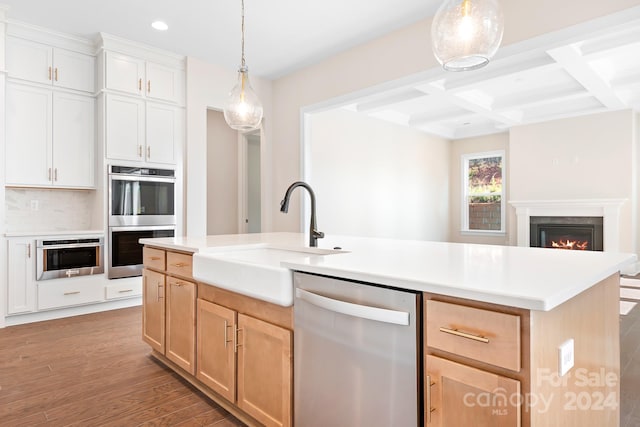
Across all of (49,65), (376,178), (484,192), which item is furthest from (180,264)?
(484,192)

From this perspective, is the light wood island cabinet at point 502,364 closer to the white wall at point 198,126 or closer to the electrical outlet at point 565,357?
the electrical outlet at point 565,357

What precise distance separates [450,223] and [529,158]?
2325 mm

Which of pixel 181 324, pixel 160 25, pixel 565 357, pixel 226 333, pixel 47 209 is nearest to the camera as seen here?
pixel 565 357

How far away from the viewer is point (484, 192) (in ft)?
28.1

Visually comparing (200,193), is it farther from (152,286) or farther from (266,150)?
(152,286)

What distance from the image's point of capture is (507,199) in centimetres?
806

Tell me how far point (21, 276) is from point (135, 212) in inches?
46.7

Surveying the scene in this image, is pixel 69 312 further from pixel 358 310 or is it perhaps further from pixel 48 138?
pixel 358 310

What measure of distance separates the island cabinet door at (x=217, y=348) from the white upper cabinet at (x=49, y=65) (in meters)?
3.37

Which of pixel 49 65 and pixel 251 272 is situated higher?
pixel 49 65

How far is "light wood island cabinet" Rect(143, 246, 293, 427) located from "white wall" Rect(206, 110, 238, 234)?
144 inches

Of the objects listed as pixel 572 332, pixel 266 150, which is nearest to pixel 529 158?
pixel 266 150

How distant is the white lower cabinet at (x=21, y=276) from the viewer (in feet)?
11.9

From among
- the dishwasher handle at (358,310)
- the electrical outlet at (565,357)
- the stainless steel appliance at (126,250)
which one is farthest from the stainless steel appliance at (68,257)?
the electrical outlet at (565,357)
